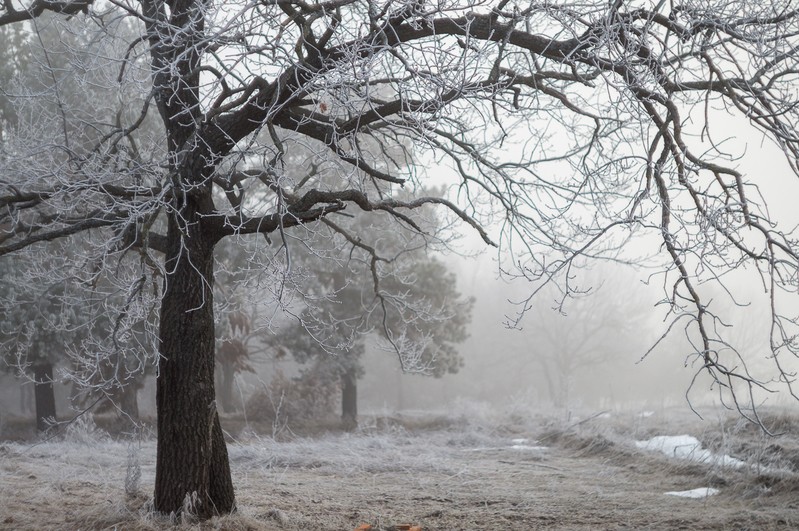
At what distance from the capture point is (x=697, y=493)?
22.0ft

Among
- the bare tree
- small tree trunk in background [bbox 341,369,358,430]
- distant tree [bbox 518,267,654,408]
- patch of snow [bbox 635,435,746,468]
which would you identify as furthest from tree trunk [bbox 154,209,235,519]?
distant tree [bbox 518,267,654,408]

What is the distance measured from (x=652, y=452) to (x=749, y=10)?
5.56 m

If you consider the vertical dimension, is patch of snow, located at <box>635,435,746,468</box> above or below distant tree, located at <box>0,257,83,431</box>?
below

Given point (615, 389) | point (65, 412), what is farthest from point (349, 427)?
point (615, 389)

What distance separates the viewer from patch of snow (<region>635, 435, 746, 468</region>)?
23.6 feet

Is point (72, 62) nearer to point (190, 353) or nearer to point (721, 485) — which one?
point (190, 353)

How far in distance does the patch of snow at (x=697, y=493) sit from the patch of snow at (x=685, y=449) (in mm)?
468

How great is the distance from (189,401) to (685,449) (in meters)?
5.75

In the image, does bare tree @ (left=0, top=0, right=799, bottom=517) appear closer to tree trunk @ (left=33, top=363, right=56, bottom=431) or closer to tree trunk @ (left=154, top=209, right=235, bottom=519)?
tree trunk @ (left=154, top=209, right=235, bottom=519)

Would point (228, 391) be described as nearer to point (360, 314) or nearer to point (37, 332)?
point (360, 314)

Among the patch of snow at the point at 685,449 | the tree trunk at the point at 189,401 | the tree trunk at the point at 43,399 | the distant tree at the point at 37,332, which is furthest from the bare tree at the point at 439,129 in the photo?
the tree trunk at the point at 43,399

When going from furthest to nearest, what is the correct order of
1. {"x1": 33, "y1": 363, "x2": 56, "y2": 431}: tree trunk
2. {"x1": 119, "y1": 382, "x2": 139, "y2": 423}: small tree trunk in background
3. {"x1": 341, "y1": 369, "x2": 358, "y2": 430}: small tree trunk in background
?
{"x1": 341, "y1": 369, "x2": 358, "y2": 430}: small tree trunk in background, {"x1": 33, "y1": 363, "x2": 56, "y2": 431}: tree trunk, {"x1": 119, "y1": 382, "x2": 139, "y2": 423}: small tree trunk in background

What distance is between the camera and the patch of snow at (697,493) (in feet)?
21.6

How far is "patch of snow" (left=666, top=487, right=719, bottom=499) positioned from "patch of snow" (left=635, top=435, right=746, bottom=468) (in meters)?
0.47
